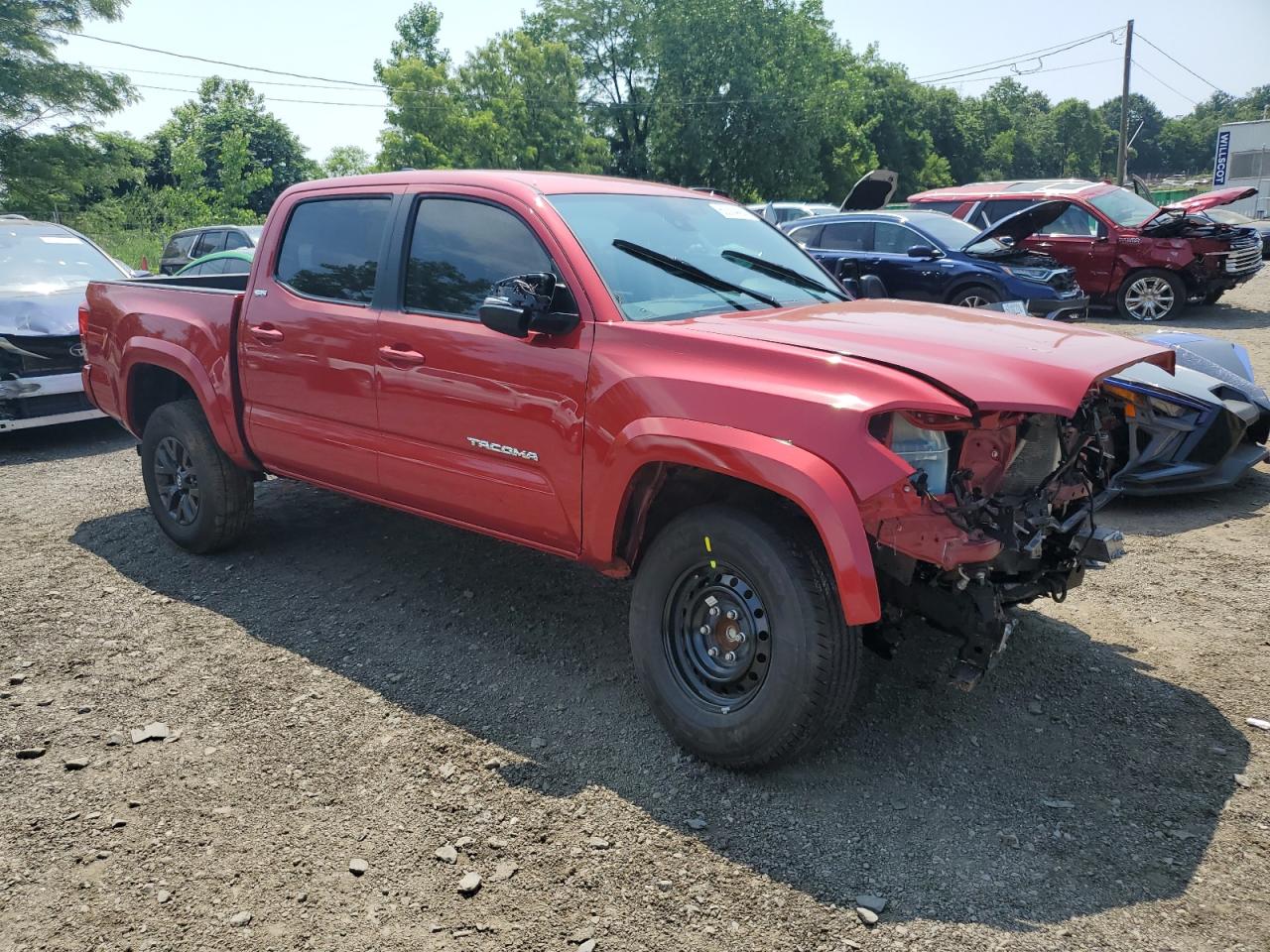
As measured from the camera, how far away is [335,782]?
11.1ft

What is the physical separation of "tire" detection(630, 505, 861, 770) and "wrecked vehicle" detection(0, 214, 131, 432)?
261 inches

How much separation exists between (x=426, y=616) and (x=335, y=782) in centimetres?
138

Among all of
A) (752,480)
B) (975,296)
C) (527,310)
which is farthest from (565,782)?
(975,296)

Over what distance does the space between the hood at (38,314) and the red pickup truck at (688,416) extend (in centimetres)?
417

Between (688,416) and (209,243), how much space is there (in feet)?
50.4

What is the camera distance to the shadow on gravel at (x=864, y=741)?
2.89 m

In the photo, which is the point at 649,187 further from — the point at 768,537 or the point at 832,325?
the point at 768,537

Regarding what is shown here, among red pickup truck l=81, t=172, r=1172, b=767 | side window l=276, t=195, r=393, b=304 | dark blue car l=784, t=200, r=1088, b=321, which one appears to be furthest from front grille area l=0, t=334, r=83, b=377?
dark blue car l=784, t=200, r=1088, b=321

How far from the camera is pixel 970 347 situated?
130 inches

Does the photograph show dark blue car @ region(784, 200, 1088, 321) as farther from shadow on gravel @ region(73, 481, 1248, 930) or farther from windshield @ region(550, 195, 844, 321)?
shadow on gravel @ region(73, 481, 1248, 930)

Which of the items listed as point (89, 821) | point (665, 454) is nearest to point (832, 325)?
point (665, 454)

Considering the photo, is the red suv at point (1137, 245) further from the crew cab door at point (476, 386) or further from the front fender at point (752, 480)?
the front fender at point (752, 480)

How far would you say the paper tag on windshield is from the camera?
15.3 feet

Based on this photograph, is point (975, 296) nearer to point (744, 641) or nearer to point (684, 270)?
point (684, 270)
